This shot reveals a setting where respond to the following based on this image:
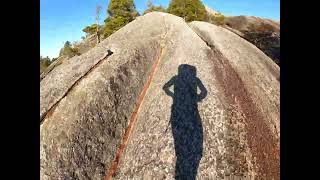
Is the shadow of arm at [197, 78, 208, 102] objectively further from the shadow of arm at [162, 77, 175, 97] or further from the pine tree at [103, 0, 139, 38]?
the pine tree at [103, 0, 139, 38]

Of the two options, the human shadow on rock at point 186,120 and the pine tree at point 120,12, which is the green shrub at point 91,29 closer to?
the pine tree at point 120,12

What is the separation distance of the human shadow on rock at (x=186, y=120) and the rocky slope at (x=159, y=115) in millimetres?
33

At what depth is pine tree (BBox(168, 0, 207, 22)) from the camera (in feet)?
132

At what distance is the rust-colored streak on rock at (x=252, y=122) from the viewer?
12281 mm

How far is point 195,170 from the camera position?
11.4 m

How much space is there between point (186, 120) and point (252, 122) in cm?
251

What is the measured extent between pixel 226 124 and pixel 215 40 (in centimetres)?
626

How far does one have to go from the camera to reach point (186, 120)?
12.8 meters

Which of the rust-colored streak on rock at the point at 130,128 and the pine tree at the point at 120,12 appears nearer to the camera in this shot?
the rust-colored streak on rock at the point at 130,128

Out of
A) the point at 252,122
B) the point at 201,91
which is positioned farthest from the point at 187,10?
the point at 252,122

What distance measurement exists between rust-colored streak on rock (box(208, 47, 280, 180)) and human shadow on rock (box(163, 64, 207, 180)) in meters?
1.10

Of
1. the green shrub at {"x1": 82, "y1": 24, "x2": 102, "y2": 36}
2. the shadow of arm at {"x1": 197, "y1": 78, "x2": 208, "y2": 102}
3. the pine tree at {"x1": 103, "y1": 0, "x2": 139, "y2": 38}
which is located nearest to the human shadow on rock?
the shadow of arm at {"x1": 197, "y1": 78, "x2": 208, "y2": 102}

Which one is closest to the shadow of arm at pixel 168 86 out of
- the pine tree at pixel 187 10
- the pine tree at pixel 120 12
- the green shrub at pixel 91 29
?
the pine tree at pixel 120 12
